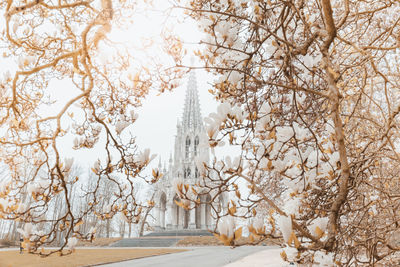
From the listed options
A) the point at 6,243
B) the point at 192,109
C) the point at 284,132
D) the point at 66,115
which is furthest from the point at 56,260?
the point at 192,109

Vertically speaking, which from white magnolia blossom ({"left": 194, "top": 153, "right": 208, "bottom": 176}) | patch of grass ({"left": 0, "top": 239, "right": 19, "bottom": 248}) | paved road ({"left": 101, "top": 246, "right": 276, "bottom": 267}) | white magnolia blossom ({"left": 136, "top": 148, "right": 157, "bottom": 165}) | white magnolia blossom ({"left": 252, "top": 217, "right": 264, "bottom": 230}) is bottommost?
patch of grass ({"left": 0, "top": 239, "right": 19, "bottom": 248})

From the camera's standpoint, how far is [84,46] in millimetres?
1842

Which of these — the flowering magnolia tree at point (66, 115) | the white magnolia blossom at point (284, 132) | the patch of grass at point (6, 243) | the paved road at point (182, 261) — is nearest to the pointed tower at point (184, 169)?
the patch of grass at point (6, 243)

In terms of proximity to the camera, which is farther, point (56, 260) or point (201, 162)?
point (56, 260)

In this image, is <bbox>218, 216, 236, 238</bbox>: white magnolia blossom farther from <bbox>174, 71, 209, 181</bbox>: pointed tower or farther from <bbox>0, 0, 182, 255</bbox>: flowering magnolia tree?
<bbox>174, 71, 209, 181</bbox>: pointed tower

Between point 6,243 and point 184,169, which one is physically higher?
point 184,169

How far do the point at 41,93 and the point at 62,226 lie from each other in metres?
1.64

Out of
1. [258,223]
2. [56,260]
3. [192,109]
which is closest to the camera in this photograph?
[258,223]

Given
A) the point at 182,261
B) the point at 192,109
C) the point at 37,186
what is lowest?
the point at 182,261

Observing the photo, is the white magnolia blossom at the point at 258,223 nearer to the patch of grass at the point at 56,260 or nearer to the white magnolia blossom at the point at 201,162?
the white magnolia blossom at the point at 201,162

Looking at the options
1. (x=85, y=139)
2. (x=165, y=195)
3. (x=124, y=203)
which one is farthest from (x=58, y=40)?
(x=165, y=195)

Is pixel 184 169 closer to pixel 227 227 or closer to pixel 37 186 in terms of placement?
pixel 37 186

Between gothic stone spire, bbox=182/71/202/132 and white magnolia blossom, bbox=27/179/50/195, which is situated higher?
gothic stone spire, bbox=182/71/202/132

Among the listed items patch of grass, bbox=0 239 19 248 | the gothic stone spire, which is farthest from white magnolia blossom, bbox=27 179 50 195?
the gothic stone spire
